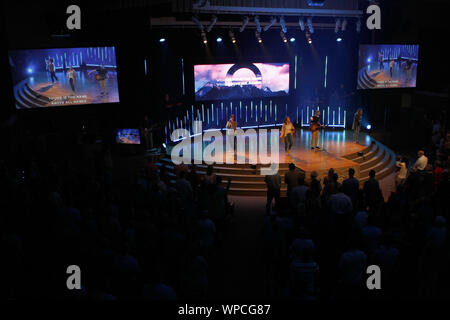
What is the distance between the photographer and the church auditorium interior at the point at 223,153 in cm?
608

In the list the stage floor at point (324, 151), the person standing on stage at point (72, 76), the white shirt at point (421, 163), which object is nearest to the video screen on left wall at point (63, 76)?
the person standing on stage at point (72, 76)

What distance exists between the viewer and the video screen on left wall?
1330 cm

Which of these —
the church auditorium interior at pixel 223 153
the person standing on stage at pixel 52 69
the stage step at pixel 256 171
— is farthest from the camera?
the person standing on stage at pixel 52 69

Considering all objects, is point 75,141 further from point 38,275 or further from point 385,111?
point 385,111

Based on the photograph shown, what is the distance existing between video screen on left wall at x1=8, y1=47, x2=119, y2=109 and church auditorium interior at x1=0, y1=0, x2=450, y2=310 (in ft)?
0.15

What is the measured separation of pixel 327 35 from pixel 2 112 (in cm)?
1255

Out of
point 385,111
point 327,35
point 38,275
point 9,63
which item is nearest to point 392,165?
point 385,111

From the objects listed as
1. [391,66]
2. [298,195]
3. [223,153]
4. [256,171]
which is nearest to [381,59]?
[391,66]

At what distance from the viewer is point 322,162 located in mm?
12172

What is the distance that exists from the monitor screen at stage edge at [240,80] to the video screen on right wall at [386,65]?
3.07 metres

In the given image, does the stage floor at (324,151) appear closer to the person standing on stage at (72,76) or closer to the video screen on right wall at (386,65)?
the video screen on right wall at (386,65)

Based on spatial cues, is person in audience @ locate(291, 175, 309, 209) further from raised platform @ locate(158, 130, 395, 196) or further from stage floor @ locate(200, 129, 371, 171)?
stage floor @ locate(200, 129, 371, 171)

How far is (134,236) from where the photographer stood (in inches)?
252

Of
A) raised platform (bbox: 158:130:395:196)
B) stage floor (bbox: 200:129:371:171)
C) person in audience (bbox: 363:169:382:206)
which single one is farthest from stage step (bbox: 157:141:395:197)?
person in audience (bbox: 363:169:382:206)
